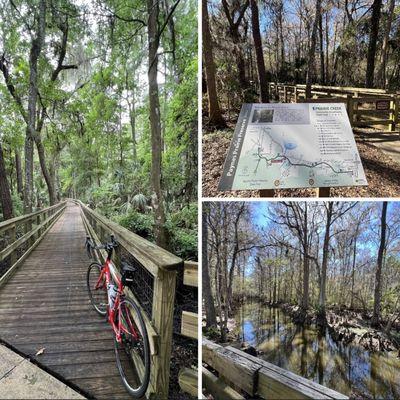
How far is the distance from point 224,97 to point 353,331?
15.3ft

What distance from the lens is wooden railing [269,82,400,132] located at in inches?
270

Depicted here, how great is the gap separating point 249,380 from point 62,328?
8.22 ft

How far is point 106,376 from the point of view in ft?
8.41

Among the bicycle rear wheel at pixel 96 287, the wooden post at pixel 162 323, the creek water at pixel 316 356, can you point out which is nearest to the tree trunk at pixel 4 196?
the bicycle rear wheel at pixel 96 287

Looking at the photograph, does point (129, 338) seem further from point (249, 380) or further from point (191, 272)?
point (249, 380)

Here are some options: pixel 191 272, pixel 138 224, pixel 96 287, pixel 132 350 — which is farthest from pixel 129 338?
pixel 138 224

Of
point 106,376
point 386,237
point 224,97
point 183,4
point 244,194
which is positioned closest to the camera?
point 106,376

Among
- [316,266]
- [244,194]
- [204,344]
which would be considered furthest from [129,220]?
[204,344]

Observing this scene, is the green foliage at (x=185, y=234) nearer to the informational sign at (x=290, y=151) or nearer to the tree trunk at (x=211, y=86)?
the tree trunk at (x=211, y=86)

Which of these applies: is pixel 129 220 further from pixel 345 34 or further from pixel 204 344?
pixel 345 34

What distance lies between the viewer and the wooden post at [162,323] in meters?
2.12

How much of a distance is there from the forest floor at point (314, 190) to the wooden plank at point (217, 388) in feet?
6.05

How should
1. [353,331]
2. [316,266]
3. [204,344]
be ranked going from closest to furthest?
[204,344] < [316,266] < [353,331]

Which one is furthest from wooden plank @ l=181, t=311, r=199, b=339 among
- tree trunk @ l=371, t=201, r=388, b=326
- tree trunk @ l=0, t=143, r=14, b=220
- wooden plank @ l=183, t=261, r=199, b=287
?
tree trunk @ l=0, t=143, r=14, b=220
